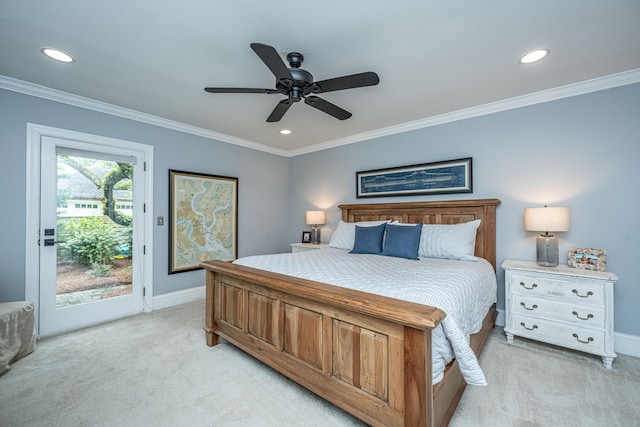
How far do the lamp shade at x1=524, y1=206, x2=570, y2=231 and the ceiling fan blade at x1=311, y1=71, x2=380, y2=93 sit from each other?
79.3 inches

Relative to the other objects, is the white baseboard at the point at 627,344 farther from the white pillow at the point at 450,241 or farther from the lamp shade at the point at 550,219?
the white pillow at the point at 450,241

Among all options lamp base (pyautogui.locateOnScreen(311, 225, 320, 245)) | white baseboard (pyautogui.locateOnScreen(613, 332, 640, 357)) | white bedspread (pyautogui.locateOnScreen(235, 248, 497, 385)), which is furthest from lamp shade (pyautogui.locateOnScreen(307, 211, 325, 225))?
white baseboard (pyautogui.locateOnScreen(613, 332, 640, 357))

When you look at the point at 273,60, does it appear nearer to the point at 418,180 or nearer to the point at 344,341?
the point at 344,341

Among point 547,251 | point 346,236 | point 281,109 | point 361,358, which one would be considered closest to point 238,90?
point 281,109

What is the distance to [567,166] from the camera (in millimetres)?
2719

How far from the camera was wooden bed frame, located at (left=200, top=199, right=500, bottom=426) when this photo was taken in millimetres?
1295

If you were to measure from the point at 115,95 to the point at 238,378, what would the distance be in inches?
121

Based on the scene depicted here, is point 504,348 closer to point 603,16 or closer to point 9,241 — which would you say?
point 603,16

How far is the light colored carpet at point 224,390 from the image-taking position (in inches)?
65.4

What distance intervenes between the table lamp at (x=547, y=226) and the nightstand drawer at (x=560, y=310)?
37 cm

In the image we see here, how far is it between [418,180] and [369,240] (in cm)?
113

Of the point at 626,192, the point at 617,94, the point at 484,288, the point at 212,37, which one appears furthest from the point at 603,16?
the point at 212,37

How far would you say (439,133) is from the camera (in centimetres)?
351

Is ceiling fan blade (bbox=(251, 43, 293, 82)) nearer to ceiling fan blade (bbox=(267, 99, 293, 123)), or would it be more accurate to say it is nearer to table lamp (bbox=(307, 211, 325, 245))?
ceiling fan blade (bbox=(267, 99, 293, 123))
